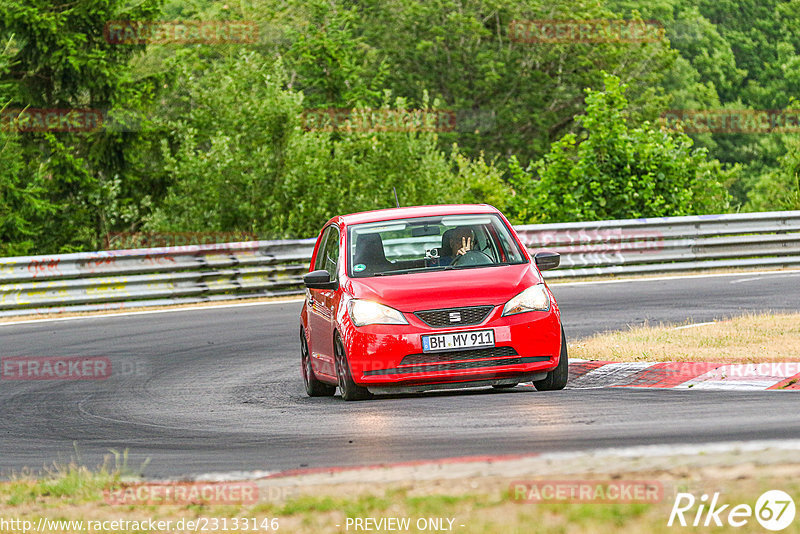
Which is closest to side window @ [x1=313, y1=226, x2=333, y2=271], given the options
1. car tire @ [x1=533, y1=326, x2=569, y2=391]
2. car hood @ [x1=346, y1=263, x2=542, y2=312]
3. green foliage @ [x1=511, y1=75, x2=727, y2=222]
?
car hood @ [x1=346, y1=263, x2=542, y2=312]

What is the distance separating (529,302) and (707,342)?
2929 mm

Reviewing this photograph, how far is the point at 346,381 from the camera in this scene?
9930mm

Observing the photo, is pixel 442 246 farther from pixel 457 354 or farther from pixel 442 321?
pixel 457 354

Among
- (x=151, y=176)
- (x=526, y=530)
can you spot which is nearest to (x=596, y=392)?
(x=526, y=530)

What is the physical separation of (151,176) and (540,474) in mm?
30611

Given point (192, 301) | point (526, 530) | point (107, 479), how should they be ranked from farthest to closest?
point (192, 301) < point (107, 479) < point (526, 530)

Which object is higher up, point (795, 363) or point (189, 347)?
point (795, 363)

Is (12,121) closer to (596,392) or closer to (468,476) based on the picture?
(596,392)

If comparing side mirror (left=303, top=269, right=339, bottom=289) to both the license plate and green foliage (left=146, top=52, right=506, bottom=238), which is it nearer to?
the license plate

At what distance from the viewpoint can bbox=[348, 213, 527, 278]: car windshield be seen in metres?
10.5

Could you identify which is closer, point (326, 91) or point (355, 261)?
point (355, 261)

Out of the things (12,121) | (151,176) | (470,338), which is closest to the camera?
(470,338)

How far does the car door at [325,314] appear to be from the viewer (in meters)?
10.5

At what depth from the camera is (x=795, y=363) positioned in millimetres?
9906
